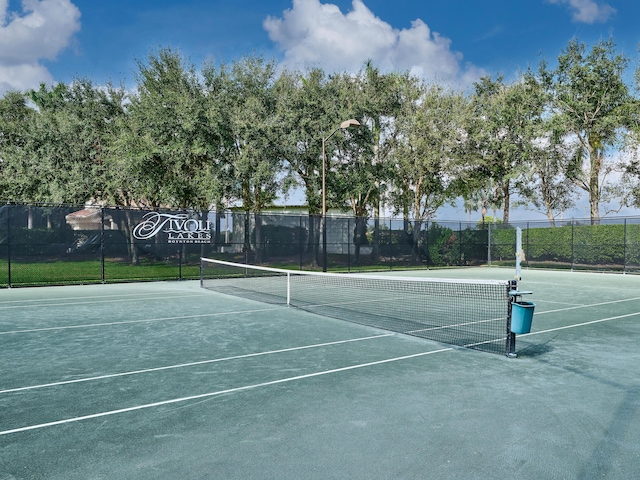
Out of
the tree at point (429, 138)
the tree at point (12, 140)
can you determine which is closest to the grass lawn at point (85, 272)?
the tree at point (12, 140)

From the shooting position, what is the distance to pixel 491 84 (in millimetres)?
38906

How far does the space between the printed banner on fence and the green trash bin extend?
14.7 meters

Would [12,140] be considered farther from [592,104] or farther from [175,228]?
[592,104]

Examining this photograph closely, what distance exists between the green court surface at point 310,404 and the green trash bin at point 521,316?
45 cm

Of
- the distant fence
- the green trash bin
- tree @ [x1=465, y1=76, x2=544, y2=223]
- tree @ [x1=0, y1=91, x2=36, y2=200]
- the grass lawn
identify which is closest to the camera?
the green trash bin

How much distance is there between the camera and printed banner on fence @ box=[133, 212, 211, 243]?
57.3 feet

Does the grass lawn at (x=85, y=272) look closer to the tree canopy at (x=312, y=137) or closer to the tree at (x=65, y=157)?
the tree canopy at (x=312, y=137)

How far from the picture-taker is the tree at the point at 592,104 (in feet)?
95.4

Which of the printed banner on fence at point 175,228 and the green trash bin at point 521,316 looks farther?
the printed banner on fence at point 175,228

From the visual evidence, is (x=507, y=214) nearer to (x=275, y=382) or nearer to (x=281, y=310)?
(x=281, y=310)

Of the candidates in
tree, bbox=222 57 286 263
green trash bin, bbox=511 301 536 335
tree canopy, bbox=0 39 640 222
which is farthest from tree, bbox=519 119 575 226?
green trash bin, bbox=511 301 536 335

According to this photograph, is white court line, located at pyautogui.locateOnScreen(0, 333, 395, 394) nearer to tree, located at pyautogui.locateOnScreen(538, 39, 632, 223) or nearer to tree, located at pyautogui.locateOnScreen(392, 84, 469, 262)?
tree, located at pyautogui.locateOnScreen(392, 84, 469, 262)

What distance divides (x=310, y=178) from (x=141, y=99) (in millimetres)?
9441

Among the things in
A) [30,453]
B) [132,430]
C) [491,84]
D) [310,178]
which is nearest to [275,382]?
[132,430]
